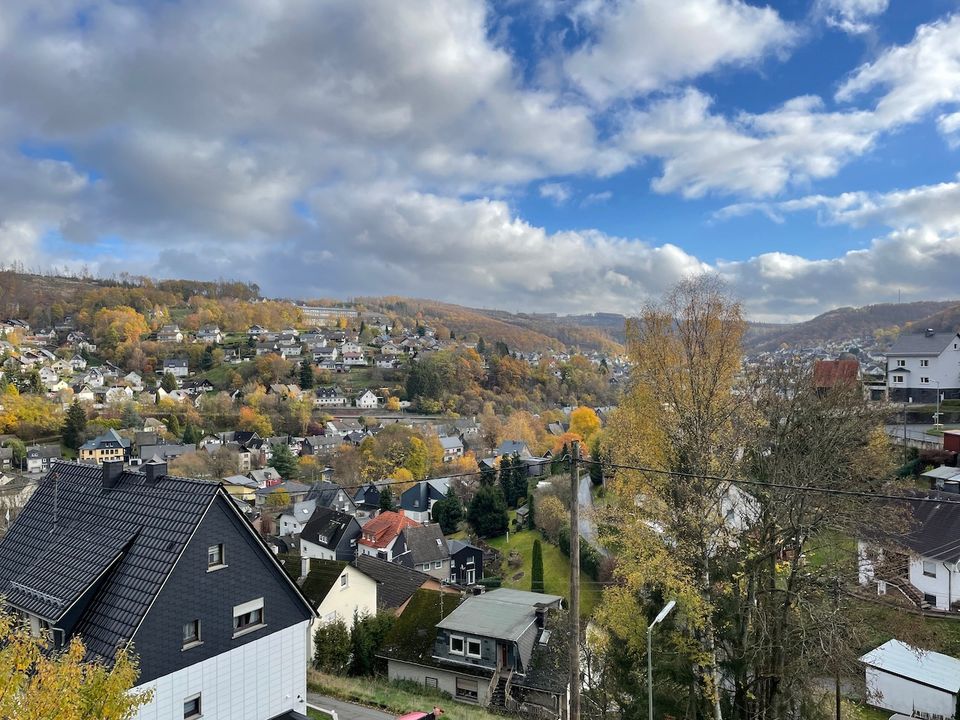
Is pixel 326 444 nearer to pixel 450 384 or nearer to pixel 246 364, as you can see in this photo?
pixel 450 384

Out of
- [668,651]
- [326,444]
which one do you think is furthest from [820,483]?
[326,444]

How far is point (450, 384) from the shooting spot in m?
117

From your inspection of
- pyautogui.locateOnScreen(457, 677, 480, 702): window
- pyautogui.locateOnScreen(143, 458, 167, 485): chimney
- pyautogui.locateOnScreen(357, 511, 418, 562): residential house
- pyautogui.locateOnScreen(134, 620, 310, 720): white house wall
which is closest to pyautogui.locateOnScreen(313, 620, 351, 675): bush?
pyautogui.locateOnScreen(457, 677, 480, 702): window

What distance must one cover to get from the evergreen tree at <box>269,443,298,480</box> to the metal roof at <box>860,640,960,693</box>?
6550cm

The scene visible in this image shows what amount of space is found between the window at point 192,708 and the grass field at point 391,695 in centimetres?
496

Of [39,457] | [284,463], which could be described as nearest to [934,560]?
[284,463]

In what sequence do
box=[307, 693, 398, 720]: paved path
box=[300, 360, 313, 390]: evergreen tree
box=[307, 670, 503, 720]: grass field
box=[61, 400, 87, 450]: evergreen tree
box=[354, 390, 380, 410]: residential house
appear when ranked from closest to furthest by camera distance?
box=[307, 693, 398, 720]: paved path → box=[307, 670, 503, 720]: grass field → box=[61, 400, 87, 450]: evergreen tree → box=[354, 390, 380, 410]: residential house → box=[300, 360, 313, 390]: evergreen tree

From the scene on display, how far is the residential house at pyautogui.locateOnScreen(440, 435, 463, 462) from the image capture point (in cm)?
7818

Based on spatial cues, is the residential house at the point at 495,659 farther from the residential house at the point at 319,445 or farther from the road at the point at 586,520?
the residential house at the point at 319,445

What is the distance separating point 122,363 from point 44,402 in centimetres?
4548

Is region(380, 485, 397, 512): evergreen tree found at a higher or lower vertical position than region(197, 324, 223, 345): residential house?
lower

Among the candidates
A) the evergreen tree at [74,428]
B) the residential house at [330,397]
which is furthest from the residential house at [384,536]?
the residential house at [330,397]

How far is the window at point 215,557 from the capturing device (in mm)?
12484

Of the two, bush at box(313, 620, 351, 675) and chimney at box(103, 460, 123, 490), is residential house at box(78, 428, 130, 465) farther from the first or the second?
chimney at box(103, 460, 123, 490)
